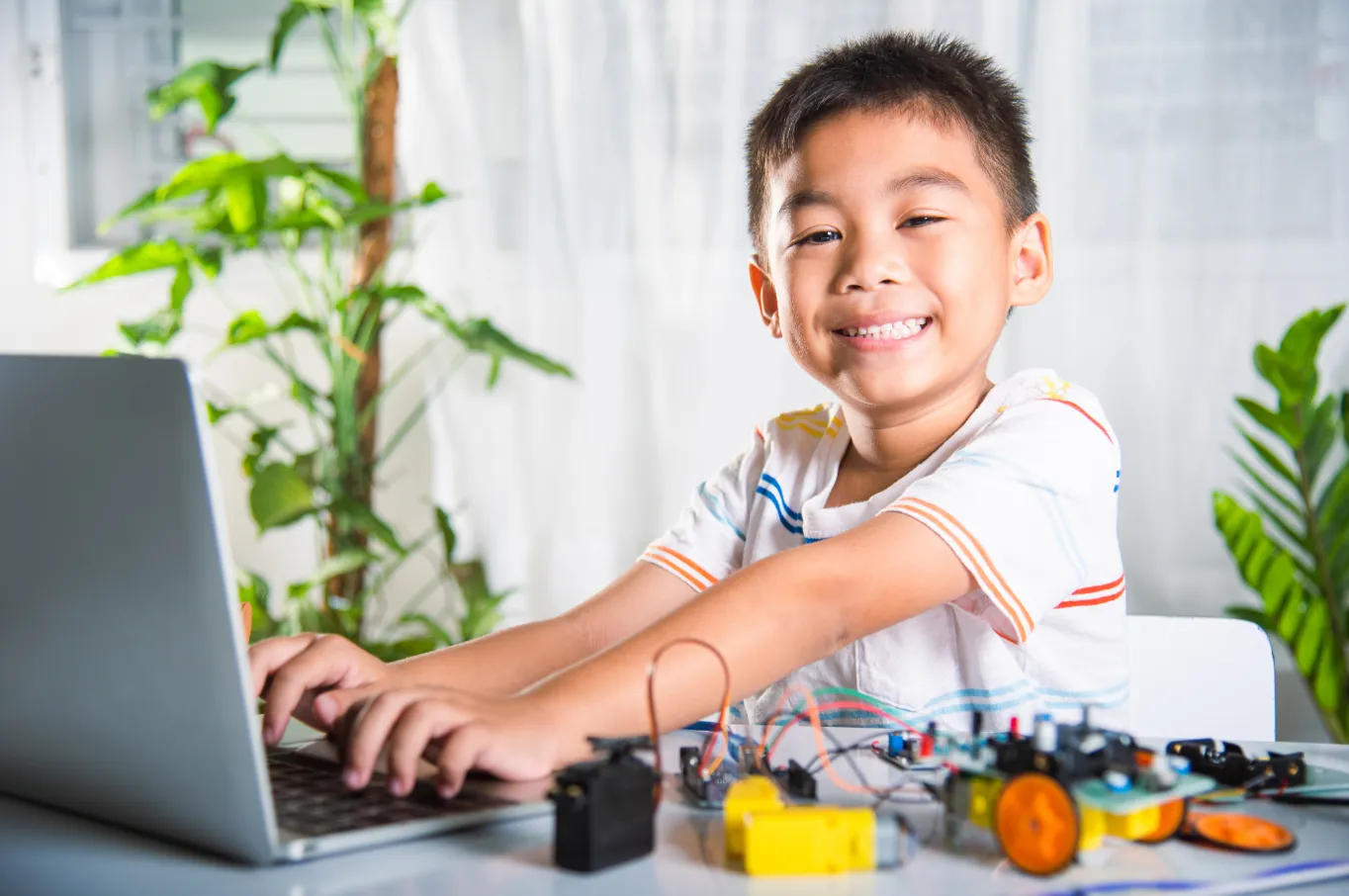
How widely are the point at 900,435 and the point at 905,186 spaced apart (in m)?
0.22

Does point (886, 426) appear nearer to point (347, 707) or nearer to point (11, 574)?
point (347, 707)

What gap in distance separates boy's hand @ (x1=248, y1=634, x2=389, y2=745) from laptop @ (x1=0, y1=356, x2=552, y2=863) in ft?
0.45

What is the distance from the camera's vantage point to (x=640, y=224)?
2301 millimetres

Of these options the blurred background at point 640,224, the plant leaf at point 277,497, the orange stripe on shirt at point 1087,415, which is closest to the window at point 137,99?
the blurred background at point 640,224

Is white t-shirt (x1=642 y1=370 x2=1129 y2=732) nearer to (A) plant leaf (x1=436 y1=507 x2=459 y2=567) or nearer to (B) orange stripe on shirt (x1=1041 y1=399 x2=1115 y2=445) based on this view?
(B) orange stripe on shirt (x1=1041 y1=399 x2=1115 y2=445)

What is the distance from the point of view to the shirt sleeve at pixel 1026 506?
32.8 inches

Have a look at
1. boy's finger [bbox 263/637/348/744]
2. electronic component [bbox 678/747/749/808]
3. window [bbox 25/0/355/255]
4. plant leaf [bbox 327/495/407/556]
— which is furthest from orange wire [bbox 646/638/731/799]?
window [bbox 25/0/355/255]

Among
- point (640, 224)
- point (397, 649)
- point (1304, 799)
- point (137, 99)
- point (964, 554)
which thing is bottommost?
point (397, 649)

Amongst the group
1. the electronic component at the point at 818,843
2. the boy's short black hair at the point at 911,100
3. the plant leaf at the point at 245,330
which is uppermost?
the boy's short black hair at the point at 911,100

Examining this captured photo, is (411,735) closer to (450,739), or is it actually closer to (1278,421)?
(450,739)

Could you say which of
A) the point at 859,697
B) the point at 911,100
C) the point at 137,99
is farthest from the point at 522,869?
the point at 137,99

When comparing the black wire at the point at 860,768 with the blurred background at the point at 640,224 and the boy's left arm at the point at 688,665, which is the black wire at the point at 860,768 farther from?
the blurred background at the point at 640,224

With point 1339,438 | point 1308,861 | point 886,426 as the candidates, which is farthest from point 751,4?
point 1308,861

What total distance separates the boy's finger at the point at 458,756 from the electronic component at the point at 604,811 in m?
0.08
